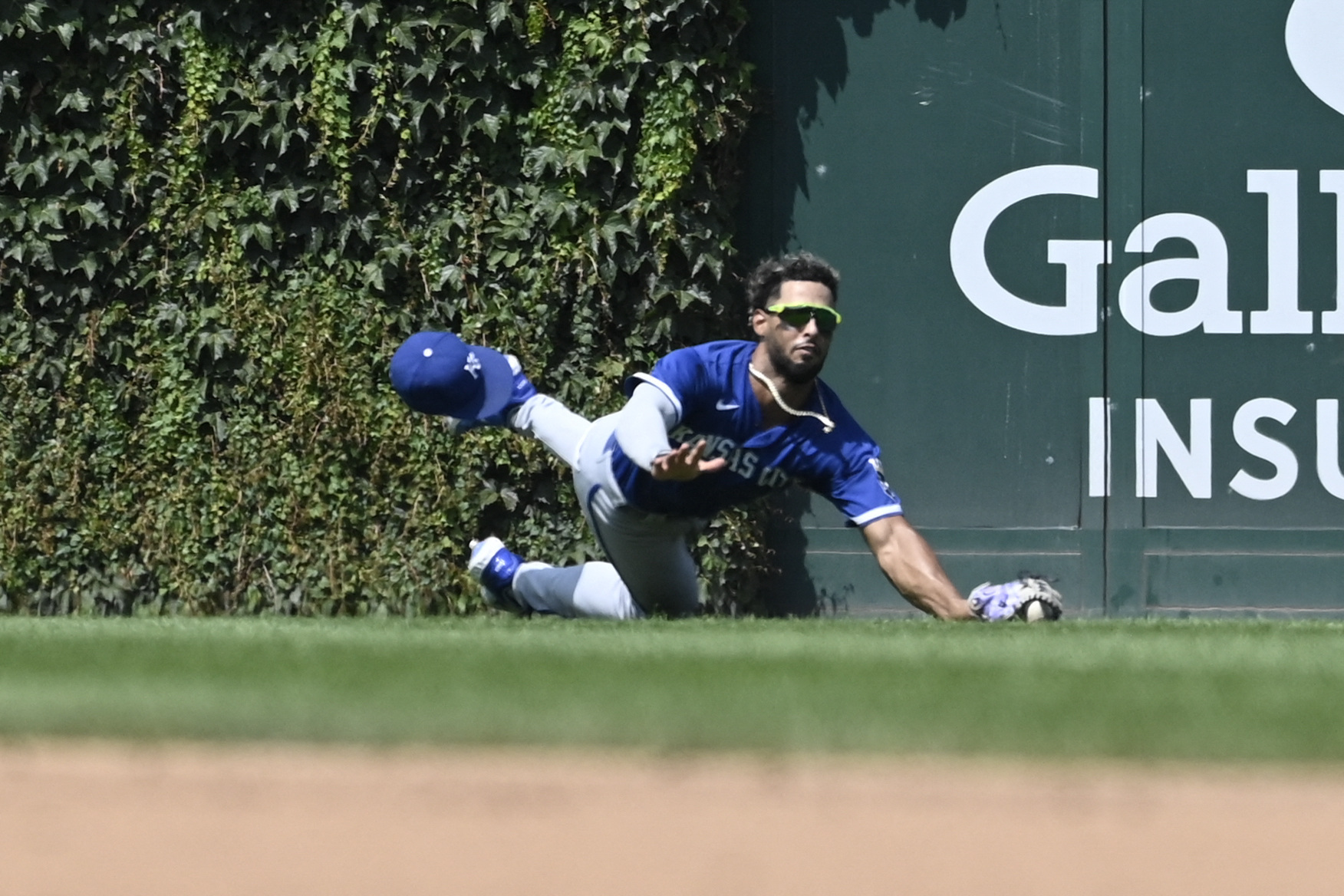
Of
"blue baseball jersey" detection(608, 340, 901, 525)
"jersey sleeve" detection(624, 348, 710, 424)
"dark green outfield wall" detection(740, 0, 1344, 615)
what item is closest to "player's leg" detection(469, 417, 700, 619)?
"blue baseball jersey" detection(608, 340, 901, 525)

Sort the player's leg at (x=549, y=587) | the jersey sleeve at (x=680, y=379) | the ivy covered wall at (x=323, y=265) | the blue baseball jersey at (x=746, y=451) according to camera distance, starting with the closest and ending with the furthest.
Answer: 1. the jersey sleeve at (x=680, y=379)
2. the blue baseball jersey at (x=746, y=451)
3. the player's leg at (x=549, y=587)
4. the ivy covered wall at (x=323, y=265)

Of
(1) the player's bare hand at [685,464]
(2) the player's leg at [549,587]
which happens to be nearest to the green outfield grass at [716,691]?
(1) the player's bare hand at [685,464]

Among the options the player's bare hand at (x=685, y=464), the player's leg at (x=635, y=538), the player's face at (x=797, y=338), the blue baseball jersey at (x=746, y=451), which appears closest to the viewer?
the player's bare hand at (x=685, y=464)

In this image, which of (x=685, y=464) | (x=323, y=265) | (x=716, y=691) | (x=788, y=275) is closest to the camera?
(x=716, y=691)

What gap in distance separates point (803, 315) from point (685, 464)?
35.8 inches

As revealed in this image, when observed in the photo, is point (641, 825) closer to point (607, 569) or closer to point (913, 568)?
point (913, 568)

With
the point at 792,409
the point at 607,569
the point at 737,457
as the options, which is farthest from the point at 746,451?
the point at 607,569

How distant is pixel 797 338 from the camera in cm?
547

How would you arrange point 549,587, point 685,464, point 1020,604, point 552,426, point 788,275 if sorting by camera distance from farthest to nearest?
point 549,587 → point 552,426 → point 788,275 → point 1020,604 → point 685,464

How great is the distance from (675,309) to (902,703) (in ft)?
13.1

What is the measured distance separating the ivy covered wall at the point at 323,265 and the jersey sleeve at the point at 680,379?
177 centimetres

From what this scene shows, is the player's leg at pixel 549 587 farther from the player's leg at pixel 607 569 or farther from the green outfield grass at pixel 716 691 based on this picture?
the green outfield grass at pixel 716 691

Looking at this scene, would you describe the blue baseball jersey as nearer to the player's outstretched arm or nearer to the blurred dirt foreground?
the player's outstretched arm

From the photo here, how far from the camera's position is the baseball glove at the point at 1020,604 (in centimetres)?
522
